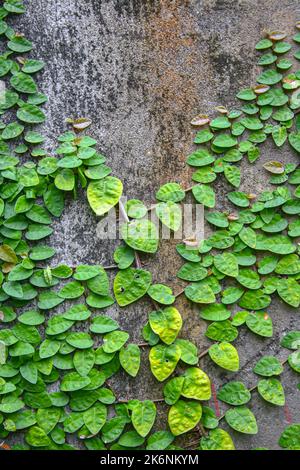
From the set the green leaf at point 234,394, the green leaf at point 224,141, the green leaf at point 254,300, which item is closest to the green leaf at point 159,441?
the green leaf at point 234,394

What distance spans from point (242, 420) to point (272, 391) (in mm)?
169

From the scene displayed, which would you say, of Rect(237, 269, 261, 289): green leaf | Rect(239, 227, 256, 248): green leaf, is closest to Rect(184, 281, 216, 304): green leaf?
Rect(237, 269, 261, 289): green leaf

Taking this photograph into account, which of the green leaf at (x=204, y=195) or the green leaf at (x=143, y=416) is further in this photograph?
the green leaf at (x=204, y=195)

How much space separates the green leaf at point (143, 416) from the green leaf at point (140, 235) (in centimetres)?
62

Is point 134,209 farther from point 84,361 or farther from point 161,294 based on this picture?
point 84,361

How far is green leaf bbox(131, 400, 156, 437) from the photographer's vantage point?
1.92 m

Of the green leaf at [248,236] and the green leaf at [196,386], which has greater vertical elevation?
the green leaf at [248,236]

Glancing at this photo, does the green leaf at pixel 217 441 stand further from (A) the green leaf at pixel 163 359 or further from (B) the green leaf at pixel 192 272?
(B) the green leaf at pixel 192 272

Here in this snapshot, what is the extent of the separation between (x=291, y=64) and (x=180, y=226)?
84 cm

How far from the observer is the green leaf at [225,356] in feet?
6.52

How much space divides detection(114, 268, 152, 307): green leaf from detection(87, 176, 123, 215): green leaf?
28 cm

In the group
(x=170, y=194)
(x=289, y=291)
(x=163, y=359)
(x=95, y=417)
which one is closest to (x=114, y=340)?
(x=163, y=359)

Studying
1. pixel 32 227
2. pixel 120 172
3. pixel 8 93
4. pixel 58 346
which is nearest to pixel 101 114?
pixel 120 172

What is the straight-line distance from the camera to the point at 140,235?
2014 mm
